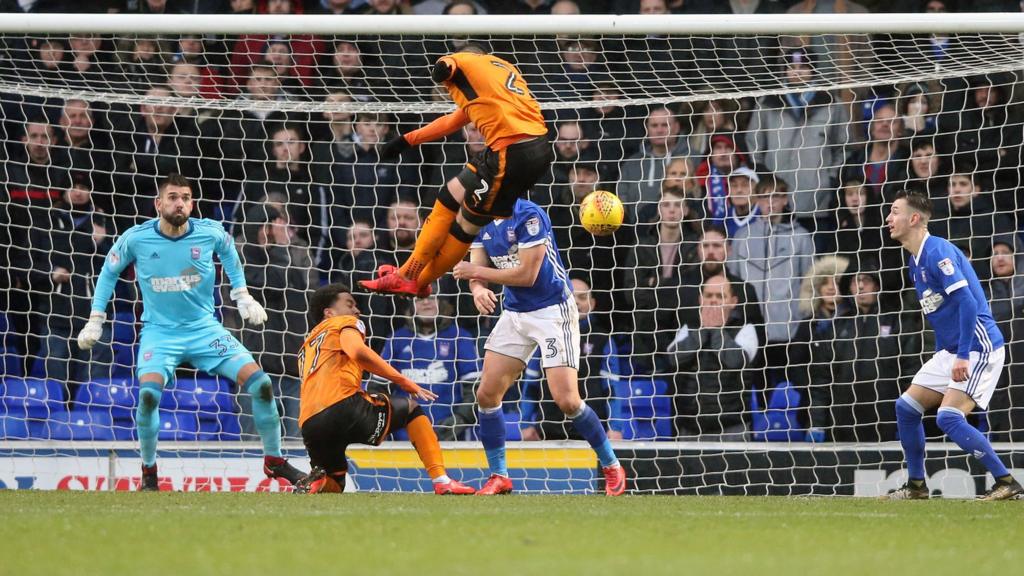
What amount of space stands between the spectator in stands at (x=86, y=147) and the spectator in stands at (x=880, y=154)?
225 inches

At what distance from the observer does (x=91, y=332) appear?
824 cm

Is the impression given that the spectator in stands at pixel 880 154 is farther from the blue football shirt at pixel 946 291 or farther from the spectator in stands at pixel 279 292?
the spectator in stands at pixel 279 292

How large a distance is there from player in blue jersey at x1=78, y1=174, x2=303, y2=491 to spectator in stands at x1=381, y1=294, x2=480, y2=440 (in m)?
1.64

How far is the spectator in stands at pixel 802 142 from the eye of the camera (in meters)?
10.0

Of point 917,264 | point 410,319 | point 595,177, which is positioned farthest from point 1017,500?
point 410,319

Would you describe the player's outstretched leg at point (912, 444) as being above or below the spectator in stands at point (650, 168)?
below

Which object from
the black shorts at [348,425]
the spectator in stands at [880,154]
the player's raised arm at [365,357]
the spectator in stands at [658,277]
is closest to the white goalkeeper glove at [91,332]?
the black shorts at [348,425]

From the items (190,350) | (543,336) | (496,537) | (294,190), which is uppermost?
(294,190)

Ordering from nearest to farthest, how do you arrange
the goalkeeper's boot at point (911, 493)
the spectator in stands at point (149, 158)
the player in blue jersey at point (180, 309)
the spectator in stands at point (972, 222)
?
the goalkeeper's boot at point (911, 493), the player in blue jersey at point (180, 309), the spectator in stands at point (972, 222), the spectator in stands at point (149, 158)

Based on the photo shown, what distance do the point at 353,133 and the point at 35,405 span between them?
3.29 metres

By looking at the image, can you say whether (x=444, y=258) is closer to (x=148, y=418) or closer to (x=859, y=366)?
(x=148, y=418)

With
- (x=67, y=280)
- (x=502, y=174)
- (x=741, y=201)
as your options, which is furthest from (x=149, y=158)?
(x=502, y=174)

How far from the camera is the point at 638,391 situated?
9.96 meters

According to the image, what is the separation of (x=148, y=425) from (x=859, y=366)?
495cm
